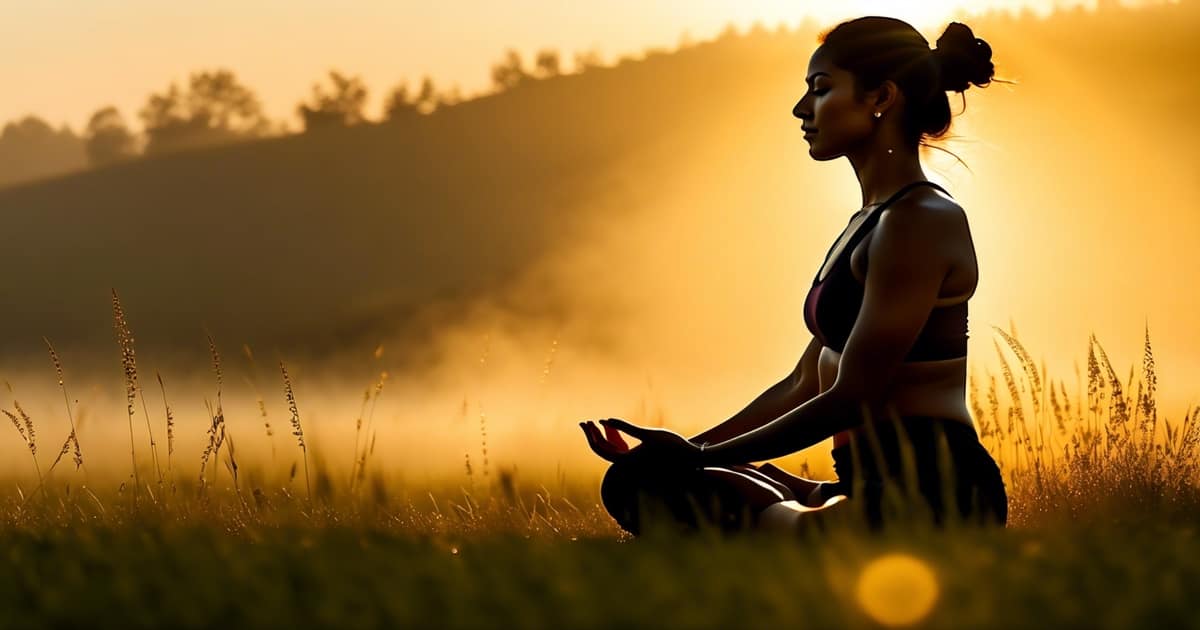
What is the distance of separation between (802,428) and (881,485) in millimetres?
296

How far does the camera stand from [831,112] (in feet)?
13.6

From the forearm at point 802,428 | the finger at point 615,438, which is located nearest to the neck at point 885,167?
the forearm at point 802,428

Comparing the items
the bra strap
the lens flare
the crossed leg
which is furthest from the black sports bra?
the lens flare

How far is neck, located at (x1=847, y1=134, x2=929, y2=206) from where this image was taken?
4133mm

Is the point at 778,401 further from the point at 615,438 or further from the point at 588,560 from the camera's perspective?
the point at 588,560

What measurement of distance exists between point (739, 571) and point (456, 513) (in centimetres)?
274

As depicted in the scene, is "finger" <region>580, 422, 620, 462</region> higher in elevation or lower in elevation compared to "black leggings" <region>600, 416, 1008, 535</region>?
higher

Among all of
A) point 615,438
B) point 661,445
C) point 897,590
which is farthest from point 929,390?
point 897,590

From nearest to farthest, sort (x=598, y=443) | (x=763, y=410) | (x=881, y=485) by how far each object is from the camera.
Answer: (x=881, y=485) → (x=598, y=443) → (x=763, y=410)

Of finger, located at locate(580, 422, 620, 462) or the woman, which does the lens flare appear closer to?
the woman

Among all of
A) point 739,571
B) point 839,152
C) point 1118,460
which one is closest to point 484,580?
point 739,571

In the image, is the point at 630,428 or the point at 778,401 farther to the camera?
the point at 778,401

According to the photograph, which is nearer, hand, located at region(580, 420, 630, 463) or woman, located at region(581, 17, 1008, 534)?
woman, located at region(581, 17, 1008, 534)

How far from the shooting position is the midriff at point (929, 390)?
3982 mm
